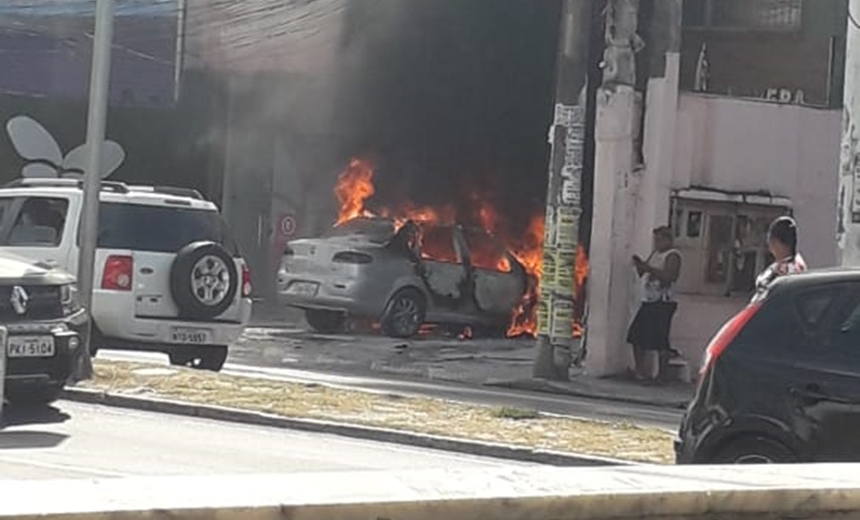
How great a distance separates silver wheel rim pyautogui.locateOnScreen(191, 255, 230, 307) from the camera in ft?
52.9

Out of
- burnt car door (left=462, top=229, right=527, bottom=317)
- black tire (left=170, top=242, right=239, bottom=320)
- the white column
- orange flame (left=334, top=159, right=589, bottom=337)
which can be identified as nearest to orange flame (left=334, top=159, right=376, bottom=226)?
orange flame (left=334, top=159, right=589, bottom=337)

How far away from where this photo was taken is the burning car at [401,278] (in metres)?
23.7

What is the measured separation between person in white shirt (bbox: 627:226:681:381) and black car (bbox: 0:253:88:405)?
26.1 ft

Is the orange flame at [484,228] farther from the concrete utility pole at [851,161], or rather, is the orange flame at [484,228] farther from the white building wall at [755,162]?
the concrete utility pole at [851,161]

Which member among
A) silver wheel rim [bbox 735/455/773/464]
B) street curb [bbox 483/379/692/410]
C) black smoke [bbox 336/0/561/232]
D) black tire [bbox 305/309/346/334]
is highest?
black smoke [bbox 336/0/561/232]

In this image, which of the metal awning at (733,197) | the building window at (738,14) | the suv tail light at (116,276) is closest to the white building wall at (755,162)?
the metal awning at (733,197)

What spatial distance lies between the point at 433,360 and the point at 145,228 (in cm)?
584

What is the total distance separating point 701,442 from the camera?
8.63 metres

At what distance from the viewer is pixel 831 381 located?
27.0ft

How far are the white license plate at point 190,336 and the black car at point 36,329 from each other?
3.45m

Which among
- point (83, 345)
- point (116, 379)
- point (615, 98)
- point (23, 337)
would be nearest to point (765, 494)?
point (23, 337)

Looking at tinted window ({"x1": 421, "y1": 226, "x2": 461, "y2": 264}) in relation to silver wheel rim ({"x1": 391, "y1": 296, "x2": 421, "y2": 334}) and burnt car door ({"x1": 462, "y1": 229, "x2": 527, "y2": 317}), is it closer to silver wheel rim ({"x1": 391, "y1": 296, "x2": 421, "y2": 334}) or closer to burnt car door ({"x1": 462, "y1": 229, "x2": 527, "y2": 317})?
burnt car door ({"x1": 462, "y1": 229, "x2": 527, "y2": 317})

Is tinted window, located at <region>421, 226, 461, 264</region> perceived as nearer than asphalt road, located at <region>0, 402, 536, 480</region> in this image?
No

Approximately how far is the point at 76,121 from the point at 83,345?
69.2ft
